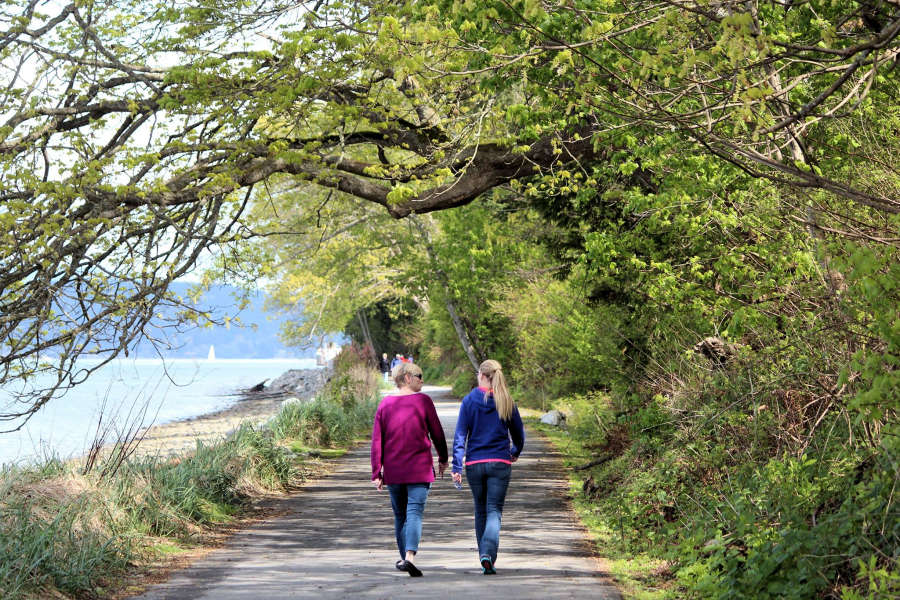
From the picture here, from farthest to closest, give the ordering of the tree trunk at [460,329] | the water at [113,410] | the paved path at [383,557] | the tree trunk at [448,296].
A: the tree trunk at [460,329], the tree trunk at [448,296], the water at [113,410], the paved path at [383,557]

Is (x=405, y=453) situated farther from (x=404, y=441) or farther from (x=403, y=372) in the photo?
(x=403, y=372)

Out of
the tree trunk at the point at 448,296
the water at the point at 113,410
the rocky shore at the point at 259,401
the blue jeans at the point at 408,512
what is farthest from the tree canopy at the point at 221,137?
the rocky shore at the point at 259,401

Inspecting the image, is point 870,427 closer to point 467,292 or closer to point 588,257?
point 588,257

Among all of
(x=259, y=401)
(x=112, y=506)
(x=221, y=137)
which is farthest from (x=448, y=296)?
(x=259, y=401)

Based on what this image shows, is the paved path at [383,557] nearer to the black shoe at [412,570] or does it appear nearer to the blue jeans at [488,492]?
the black shoe at [412,570]

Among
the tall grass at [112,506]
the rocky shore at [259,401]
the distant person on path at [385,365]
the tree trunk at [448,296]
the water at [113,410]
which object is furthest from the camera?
the distant person on path at [385,365]

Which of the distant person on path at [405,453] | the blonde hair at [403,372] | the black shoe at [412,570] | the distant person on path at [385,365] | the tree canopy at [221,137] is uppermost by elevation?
the tree canopy at [221,137]

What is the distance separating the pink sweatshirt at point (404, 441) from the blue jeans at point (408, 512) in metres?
0.10

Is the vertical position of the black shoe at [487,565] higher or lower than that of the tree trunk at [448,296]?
lower

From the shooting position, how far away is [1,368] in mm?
12695

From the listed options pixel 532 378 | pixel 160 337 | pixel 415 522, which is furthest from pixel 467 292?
pixel 415 522

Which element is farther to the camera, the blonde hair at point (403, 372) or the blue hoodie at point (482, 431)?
the blonde hair at point (403, 372)

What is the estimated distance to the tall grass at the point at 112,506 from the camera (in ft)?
26.4

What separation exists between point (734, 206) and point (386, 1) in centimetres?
693
